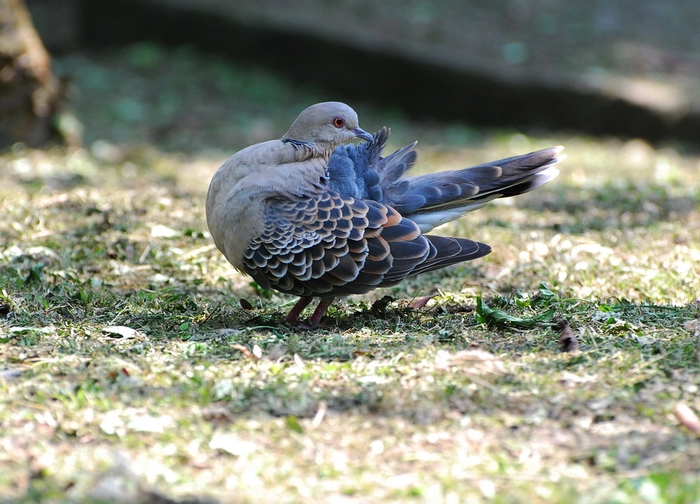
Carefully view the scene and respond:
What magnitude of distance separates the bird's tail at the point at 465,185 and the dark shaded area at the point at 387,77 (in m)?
5.20

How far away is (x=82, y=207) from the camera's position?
241 inches

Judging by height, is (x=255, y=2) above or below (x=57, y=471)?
above

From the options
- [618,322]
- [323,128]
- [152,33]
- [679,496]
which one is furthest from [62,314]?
[152,33]

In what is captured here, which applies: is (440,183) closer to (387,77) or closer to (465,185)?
(465,185)

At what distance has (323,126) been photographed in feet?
15.5

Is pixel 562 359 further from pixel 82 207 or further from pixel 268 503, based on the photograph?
pixel 82 207

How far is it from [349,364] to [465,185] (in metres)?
1.48

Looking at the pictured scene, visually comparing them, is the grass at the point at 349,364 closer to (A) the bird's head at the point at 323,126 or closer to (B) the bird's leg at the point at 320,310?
(B) the bird's leg at the point at 320,310

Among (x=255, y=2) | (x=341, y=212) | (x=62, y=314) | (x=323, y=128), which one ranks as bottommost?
(x=62, y=314)

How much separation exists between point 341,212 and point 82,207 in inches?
98.1

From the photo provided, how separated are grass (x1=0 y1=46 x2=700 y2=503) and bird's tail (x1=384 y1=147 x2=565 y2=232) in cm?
51

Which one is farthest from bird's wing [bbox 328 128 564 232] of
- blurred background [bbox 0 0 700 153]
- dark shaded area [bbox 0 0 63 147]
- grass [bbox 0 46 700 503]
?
blurred background [bbox 0 0 700 153]

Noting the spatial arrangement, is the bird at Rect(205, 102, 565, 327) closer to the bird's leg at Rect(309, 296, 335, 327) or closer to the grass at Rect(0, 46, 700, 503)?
the bird's leg at Rect(309, 296, 335, 327)

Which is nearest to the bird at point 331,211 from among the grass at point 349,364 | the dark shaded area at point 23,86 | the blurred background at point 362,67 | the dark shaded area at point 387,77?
the grass at point 349,364
